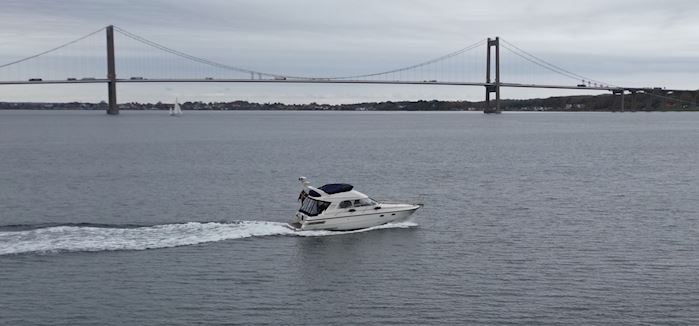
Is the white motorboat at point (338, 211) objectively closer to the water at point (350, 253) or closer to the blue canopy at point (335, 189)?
the blue canopy at point (335, 189)

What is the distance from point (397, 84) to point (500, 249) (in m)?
117

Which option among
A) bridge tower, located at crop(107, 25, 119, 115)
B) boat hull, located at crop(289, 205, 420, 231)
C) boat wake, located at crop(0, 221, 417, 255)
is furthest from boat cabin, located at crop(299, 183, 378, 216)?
bridge tower, located at crop(107, 25, 119, 115)

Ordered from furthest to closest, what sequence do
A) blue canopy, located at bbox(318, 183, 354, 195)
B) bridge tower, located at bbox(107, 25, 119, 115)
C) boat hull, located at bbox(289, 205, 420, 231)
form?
bridge tower, located at bbox(107, 25, 119, 115) → blue canopy, located at bbox(318, 183, 354, 195) → boat hull, located at bbox(289, 205, 420, 231)

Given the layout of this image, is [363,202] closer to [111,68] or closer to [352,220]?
[352,220]

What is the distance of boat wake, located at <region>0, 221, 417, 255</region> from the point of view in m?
26.5

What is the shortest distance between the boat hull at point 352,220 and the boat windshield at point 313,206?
252mm

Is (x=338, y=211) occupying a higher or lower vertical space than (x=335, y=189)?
lower

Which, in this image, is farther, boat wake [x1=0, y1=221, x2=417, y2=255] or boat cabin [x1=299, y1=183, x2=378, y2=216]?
boat cabin [x1=299, y1=183, x2=378, y2=216]

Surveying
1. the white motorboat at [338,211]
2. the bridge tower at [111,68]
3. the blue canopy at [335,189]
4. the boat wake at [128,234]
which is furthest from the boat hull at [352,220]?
the bridge tower at [111,68]

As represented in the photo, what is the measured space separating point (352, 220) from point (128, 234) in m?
8.11

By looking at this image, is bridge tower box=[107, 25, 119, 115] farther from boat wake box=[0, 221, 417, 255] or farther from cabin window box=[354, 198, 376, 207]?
cabin window box=[354, 198, 376, 207]

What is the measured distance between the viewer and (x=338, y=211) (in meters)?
30.0

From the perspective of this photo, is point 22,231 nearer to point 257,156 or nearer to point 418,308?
point 418,308

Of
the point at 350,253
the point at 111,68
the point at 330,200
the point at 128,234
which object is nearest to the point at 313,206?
the point at 330,200
